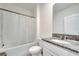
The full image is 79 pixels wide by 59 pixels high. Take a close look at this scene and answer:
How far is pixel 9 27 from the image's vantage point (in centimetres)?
123

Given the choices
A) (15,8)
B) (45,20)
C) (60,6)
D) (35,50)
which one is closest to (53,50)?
(35,50)

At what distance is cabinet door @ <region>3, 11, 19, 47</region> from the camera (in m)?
1.23

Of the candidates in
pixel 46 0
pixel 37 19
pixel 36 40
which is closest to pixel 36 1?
pixel 46 0

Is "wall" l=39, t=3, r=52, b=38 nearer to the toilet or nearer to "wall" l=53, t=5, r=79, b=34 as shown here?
"wall" l=53, t=5, r=79, b=34

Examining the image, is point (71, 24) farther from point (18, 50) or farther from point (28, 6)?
point (18, 50)

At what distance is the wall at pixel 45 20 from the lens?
4.28 feet

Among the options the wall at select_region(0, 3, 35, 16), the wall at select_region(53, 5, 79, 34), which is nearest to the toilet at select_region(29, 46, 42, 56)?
the wall at select_region(53, 5, 79, 34)

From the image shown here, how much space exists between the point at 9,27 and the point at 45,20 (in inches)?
21.7

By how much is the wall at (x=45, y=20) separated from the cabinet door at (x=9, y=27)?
15.0 inches

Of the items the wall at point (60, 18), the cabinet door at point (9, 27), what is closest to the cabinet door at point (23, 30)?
the cabinet door at point (9, 27)

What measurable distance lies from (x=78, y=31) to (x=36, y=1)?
788 millimetres

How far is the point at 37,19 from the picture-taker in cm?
130

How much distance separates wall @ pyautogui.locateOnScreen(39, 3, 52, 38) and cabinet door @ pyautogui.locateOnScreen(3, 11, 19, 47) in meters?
0.38

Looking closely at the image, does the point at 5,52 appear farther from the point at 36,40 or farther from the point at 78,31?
the point at 78,31
